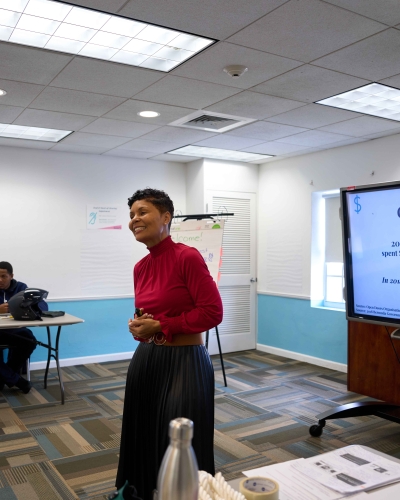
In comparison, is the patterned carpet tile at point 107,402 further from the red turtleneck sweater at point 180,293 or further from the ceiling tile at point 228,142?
the ceiling tile at point 228,142

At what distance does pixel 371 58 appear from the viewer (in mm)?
3170

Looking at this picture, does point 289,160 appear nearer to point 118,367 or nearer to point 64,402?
Answer: point 118,367

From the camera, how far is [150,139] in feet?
17.9

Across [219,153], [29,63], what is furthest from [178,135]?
[29,63]

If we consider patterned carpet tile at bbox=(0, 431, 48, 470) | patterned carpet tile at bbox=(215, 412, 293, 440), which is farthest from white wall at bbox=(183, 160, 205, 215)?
patterned carpet tile at bbox=(0, 431, 48, 470)

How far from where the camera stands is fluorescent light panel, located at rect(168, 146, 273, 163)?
19.8ft

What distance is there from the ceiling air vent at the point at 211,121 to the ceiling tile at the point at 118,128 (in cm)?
33

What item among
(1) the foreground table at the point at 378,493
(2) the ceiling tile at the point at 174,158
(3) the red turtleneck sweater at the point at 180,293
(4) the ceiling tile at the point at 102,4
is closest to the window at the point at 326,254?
(2) the ceiling tile at the point at 174,158

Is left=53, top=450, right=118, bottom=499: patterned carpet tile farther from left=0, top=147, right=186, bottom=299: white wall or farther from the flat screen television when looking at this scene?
left=0, top=147, right=186, bottom=299: white wall

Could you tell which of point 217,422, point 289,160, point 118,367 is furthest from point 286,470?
point 289,160

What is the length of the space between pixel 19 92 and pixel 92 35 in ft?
4.10

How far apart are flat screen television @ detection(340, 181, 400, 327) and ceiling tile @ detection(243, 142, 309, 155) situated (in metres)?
2.60

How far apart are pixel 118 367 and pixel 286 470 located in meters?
4.82

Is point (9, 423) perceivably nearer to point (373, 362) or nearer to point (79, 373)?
point (79, 373)
